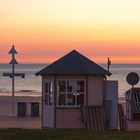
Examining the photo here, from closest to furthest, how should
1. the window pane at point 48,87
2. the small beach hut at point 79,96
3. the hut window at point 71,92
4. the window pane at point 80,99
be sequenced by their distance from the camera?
the small beach hut at point 79,96 → the hut window at point 71,92 → the window pane at point 80,99 → the window pane at point 48,87

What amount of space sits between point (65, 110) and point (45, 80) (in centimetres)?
160

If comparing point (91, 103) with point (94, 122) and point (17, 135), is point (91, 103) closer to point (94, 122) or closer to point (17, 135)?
point (94, 122)

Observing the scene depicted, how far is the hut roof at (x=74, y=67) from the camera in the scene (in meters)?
28.6

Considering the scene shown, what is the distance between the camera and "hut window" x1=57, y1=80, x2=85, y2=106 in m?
28.7

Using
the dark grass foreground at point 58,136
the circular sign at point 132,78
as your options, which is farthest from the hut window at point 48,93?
the dark grass foreground at point 58,136

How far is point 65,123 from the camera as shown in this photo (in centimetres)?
2880

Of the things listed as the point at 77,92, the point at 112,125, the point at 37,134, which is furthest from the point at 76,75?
the point at 37,134

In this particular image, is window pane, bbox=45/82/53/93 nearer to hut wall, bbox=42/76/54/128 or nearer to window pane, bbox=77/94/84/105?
hut wall, bbox=42/76/54/128

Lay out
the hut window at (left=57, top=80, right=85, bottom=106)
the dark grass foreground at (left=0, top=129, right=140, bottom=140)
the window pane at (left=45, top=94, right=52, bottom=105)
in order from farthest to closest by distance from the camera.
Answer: the window pane at (left=45, top=94, right=52, bottom=105) → the hut window at (left=57, top=80, right=85, bottom=106) → the dark grass foreground at (left=0, top=129, right=140, bottom=140)

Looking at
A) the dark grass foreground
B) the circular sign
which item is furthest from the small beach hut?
the dark grass foreground

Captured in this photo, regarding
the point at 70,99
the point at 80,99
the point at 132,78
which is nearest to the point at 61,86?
the point at 70,99

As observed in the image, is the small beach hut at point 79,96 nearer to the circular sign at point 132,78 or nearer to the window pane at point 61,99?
the window pane at point 61,99

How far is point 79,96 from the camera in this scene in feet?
94.7

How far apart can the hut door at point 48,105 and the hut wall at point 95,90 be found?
155 cm
